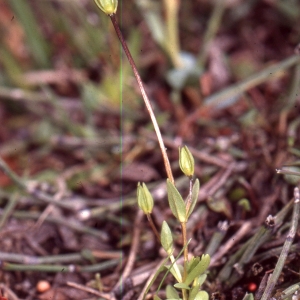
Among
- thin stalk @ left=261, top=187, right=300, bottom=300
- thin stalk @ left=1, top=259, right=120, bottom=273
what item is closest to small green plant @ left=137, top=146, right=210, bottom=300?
thin stalk @ left=261, top=187, right=300, bottom=300

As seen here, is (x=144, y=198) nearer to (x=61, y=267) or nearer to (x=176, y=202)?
(x=176, y=202)

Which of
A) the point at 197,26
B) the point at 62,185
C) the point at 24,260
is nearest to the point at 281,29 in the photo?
the point at 197,26

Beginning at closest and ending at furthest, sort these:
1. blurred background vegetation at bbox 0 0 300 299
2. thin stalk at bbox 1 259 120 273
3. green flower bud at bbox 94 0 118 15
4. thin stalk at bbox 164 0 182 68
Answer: green flower bud at bbox 94 0 118 15 → thin stalk at bbox 1 259 120 273 → blurred background vegetation at bbox 0 0 300 299 → thin stalk at bbox 164 0 182 68

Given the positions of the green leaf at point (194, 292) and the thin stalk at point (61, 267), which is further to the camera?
the thin stalk at point (61, 267)

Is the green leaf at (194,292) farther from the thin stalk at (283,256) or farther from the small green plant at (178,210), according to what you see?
the thin stalk at (283,256)

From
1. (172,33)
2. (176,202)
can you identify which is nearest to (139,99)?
(172,33)

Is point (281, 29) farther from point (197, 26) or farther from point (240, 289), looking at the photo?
point (240, 289)

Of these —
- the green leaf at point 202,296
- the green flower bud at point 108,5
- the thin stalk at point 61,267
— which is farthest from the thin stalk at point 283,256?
the green flower bud at point 108,5

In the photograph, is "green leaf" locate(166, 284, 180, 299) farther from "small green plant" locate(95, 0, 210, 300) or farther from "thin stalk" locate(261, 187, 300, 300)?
"thin stalk" locate(261, 187, 300, 300)
